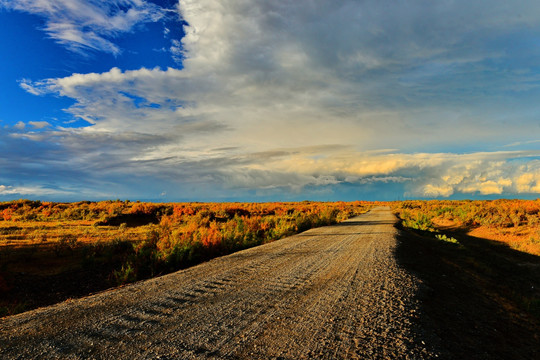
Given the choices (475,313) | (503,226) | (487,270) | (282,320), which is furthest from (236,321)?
(503,226)

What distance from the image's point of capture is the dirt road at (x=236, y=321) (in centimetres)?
338

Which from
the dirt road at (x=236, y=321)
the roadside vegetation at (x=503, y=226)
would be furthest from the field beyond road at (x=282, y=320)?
the roadside vegetation at (x=503, y=226)

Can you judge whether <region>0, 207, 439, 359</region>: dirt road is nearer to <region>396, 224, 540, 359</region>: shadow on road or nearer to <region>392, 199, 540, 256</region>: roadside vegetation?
<region>396, 224, 540, 359</region>: shadow on road

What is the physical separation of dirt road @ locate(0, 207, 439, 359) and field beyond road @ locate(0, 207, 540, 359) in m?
0.02

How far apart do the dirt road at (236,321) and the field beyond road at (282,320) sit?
17 millimetres

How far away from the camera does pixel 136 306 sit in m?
4.80

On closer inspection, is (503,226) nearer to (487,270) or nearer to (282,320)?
(487,270)

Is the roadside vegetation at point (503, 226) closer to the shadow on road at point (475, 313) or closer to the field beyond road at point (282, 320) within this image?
the shadow on road at point (475, 313)

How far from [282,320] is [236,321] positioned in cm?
66

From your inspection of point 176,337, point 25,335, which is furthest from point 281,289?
point 25,335

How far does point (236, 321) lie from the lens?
13.8ft

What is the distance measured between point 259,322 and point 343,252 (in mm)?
6344

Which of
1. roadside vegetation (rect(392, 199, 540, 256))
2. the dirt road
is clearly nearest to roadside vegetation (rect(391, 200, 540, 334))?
roadside vegetation (rect(392, 199, 540, 256))

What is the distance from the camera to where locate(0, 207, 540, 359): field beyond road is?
342 centimetres
